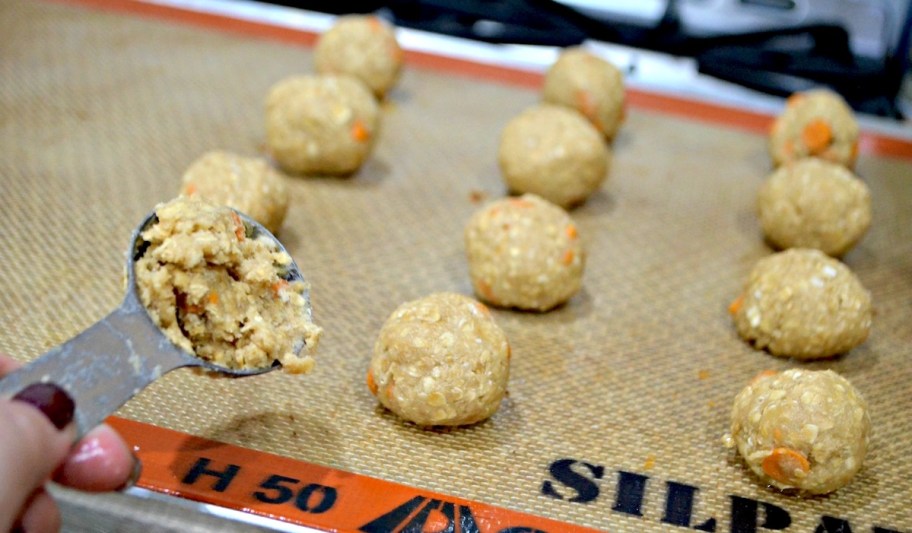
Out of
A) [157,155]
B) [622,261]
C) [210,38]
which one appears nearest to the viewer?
[622,261]

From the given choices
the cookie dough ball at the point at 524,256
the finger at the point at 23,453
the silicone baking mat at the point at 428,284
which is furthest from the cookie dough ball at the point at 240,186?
the finger at the point at 23,453

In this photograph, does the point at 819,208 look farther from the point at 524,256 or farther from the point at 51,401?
the point at 51,401

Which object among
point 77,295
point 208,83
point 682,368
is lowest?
point 682,368

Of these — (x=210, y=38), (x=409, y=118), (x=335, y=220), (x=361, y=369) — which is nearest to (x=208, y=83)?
(x=210, y=38)

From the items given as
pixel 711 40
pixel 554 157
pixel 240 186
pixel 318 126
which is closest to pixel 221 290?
pixel 240 186

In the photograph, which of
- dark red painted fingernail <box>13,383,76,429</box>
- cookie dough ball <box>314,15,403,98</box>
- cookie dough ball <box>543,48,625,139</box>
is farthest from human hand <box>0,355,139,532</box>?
cookie dough ball <box>543,48,625,139</box>

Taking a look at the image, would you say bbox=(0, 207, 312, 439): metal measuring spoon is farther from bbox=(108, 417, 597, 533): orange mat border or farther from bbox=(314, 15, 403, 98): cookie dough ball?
bbox=(314, 15, 403, 98): cookie dough ball

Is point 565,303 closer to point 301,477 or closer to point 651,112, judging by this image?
point 301,477
